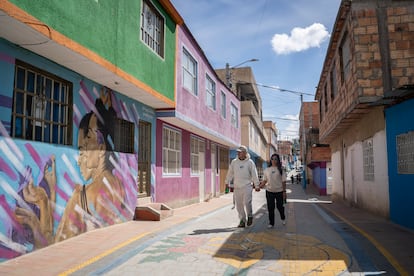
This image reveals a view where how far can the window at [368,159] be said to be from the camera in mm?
11961

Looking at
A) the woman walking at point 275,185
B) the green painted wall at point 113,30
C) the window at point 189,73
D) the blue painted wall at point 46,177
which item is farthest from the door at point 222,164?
the blue painted wall at point 46,177

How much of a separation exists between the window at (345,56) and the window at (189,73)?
214 inches

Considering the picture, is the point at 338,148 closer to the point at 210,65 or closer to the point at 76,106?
the point at 210,65

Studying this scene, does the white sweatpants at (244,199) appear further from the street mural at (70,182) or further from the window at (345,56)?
the window at (345,56)

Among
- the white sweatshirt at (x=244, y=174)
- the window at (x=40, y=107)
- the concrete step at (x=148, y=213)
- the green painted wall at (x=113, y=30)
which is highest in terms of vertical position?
the green painted wall at (x=113, y=30)

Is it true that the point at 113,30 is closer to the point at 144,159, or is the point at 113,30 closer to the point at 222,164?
the point at 144,159

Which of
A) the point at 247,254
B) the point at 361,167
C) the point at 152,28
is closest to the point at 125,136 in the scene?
the point at 152,28

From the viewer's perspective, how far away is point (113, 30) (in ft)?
24.5

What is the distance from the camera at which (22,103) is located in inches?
231

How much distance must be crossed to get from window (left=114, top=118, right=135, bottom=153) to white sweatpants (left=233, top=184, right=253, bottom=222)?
328 cm

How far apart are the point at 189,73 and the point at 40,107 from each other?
7517 mm

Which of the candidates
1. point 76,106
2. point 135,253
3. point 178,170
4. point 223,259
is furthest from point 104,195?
point 178,170

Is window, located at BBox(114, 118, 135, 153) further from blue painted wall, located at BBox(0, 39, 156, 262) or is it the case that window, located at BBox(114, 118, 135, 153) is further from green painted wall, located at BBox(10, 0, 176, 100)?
green painted wall, located at BBox(10, 0, 176, 100)

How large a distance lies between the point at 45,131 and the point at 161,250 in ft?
9.69
